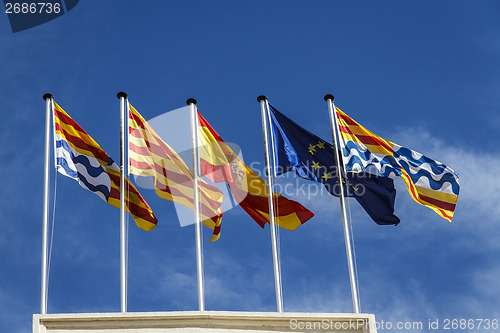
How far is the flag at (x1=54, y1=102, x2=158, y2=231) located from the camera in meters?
26.6

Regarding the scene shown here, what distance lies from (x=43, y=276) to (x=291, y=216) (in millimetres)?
8116

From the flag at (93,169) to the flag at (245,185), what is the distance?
246 cm

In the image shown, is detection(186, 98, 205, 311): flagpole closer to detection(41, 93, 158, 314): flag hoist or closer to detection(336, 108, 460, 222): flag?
detection(41, 93, 158, 314): flag hoist

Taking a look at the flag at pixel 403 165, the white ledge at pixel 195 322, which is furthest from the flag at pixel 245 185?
→ the white ledge at pixel 195 322

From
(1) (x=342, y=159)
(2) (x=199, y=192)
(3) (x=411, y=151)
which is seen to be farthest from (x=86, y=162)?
(3) (x=411, y=151)

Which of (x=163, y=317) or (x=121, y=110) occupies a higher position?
(x=121, y=110)

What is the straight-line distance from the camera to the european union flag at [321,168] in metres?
26.9

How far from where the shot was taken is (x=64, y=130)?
27625 mm

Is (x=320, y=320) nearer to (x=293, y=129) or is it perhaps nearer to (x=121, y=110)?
(x=293, y=129)

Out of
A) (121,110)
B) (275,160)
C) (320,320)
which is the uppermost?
→ (121,110)

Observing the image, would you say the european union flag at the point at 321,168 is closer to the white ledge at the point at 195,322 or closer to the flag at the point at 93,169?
the white ledge at the point at 195,322

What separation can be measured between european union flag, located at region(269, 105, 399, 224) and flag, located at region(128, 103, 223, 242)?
2.49 m

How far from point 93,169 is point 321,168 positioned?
7575mm

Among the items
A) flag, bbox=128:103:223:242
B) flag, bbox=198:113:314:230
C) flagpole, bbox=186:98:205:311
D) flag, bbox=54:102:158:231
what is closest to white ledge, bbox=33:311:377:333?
flagpole, bbox=186:98:205:311
